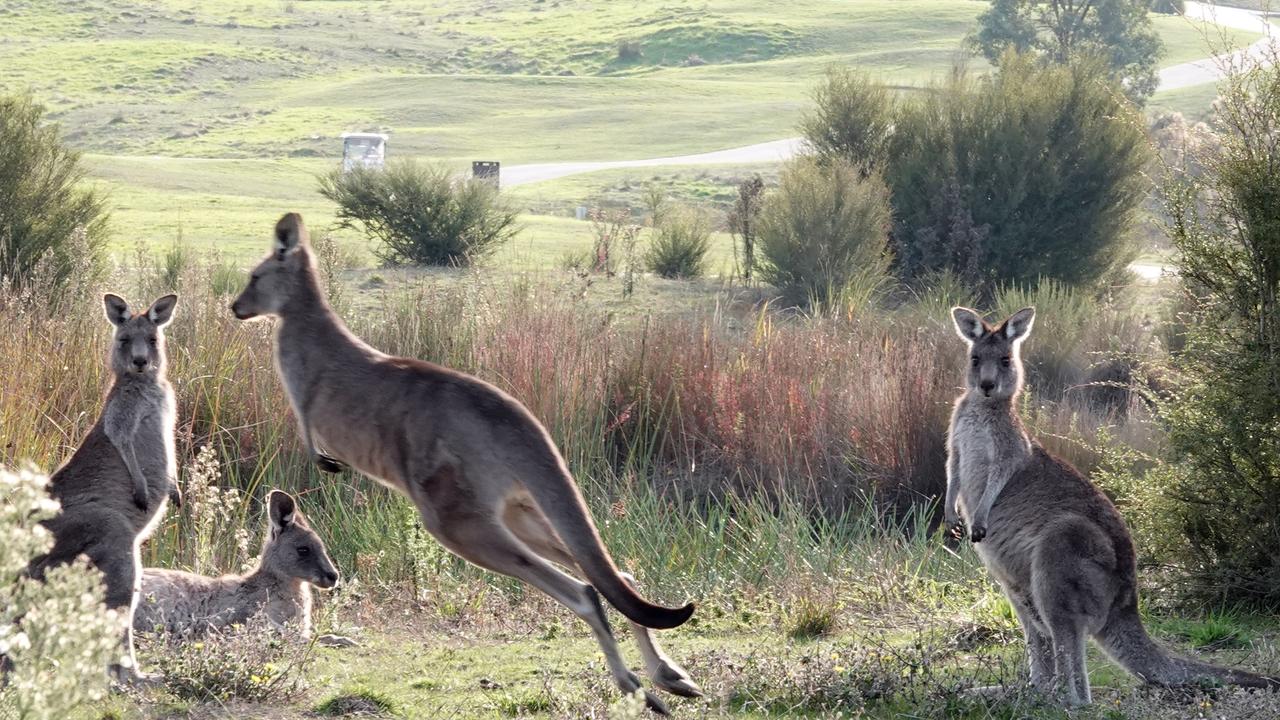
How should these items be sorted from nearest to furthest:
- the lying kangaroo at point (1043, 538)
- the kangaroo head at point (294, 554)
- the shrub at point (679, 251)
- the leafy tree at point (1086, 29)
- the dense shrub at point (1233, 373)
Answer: the lying kangaroo at point (1043, 538) < the kangaroo head at point (294, 554) < the dense shrub at point (1233, 373) < the shrub at point (679, 251) < the leafy tree at point (1086, 29)

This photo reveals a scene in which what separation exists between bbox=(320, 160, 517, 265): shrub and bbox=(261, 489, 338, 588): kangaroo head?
13.7 metres

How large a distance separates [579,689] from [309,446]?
160cm

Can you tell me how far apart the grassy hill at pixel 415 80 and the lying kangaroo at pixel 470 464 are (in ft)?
70.7

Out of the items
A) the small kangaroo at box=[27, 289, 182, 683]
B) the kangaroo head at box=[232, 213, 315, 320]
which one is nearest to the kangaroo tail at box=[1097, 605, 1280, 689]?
the kangaroo head at box=[232, 213, 315, 320]

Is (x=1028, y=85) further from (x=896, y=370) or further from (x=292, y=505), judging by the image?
(x=292, y=505)

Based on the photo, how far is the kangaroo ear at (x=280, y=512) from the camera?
791 centimetres

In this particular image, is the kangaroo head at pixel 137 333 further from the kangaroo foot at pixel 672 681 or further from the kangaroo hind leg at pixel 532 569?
the kangaroo foot at pixel 672 681

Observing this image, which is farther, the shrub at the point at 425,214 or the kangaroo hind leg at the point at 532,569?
the shrub at the point at 425,214

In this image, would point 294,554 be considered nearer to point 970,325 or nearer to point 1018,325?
point 970,325

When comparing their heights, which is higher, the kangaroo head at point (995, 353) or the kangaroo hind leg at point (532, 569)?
the kangaroo head at point (995, 353)

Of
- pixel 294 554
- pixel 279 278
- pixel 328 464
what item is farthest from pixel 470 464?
pixel 294 554

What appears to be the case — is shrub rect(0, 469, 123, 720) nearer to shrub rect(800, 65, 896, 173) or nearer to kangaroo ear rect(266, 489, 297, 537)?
kangaroo ear rect(266, 489, 297, 537)

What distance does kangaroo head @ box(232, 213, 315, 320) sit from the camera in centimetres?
640

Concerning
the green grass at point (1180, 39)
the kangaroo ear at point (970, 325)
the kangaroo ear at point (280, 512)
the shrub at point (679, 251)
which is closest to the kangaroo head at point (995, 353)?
the kangaroo ear at point (970, 325)
